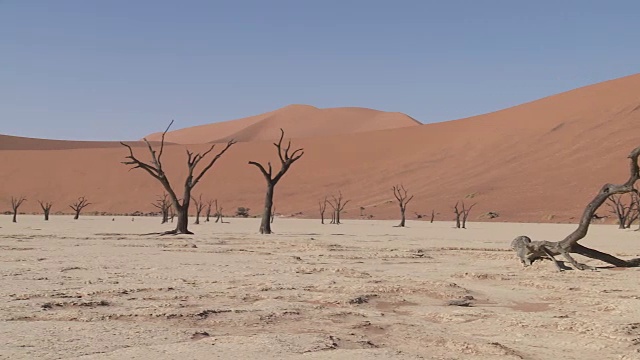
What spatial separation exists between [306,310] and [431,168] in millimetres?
68200

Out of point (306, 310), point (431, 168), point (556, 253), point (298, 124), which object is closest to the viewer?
point (306, 310)

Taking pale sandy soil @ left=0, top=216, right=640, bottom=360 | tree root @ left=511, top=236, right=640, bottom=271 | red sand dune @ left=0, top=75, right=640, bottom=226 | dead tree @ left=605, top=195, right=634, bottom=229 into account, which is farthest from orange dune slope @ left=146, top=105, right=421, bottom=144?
pale sandy soil @ left=0, top=216, right=640, bottom=360

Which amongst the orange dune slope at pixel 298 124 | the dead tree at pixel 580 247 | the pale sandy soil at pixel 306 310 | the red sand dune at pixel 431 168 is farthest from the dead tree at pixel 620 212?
the orange dune slope at pixel 298 124

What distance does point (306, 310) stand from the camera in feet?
22.4

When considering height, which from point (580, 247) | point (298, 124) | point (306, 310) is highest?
point (298, 124)

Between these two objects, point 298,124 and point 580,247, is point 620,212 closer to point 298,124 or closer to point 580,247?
point 580,247

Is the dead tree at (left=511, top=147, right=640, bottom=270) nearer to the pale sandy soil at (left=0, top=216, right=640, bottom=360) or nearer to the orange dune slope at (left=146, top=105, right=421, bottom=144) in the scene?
the pale sandy soil at (left=0, top=216, right=640, bottom=360)

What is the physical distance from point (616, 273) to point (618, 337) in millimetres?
5890

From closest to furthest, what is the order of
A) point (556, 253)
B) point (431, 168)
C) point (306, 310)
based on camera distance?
point (306, 310)
point (556, 253)
point (431, 168)

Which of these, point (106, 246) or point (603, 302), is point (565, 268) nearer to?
point (603, 302)

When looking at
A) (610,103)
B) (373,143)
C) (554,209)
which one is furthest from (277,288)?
(373,143)

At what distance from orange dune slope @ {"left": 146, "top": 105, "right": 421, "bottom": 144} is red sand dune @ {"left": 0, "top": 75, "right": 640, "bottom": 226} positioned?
3371 cm

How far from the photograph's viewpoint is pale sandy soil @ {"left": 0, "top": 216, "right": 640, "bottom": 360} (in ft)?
16.6

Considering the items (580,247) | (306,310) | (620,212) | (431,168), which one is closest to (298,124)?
(431,168)
